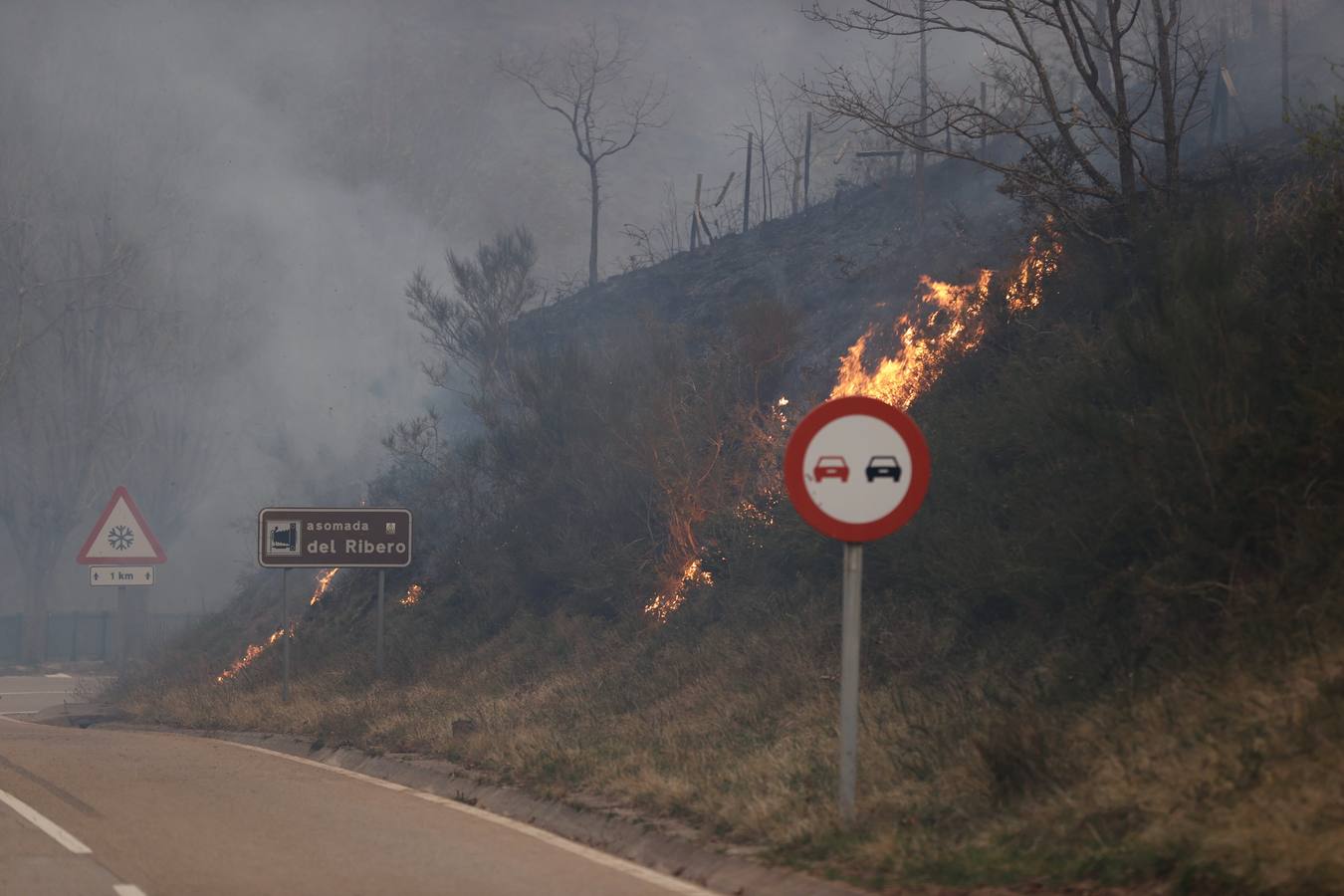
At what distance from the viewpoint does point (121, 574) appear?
2456 centimetres

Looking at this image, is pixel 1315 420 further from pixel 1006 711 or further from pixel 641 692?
pixel 641 692

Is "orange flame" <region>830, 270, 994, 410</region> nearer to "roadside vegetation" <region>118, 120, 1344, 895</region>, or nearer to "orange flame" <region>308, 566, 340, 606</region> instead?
"roadside vegetation" <region>118, 120, 1344, 895</region>

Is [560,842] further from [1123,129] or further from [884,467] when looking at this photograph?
[1123,129]

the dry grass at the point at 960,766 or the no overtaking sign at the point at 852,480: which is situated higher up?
the no overtaking sign at the point at 852,480

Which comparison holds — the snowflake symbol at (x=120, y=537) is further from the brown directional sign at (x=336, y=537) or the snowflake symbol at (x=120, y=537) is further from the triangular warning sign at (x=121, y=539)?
the brown directional sign at (x=336, y=537)

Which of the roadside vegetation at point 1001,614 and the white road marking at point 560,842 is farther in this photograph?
the white road marking at point 560,842

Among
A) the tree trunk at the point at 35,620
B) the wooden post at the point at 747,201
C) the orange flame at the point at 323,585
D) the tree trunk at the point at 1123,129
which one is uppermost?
the wooden post at the point at 747,201

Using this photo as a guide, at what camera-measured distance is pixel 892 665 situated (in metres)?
12.4

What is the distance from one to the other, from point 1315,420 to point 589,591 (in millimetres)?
12808

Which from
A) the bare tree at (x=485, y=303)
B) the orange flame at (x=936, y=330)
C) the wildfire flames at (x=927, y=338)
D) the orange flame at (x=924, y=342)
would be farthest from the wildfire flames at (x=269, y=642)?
the orange flame at (x=936, y=330)

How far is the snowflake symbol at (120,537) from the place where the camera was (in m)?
24.5

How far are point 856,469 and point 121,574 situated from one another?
63.8ft

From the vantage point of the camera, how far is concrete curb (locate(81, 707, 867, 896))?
765cm

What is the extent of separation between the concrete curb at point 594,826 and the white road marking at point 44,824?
2936 mm
